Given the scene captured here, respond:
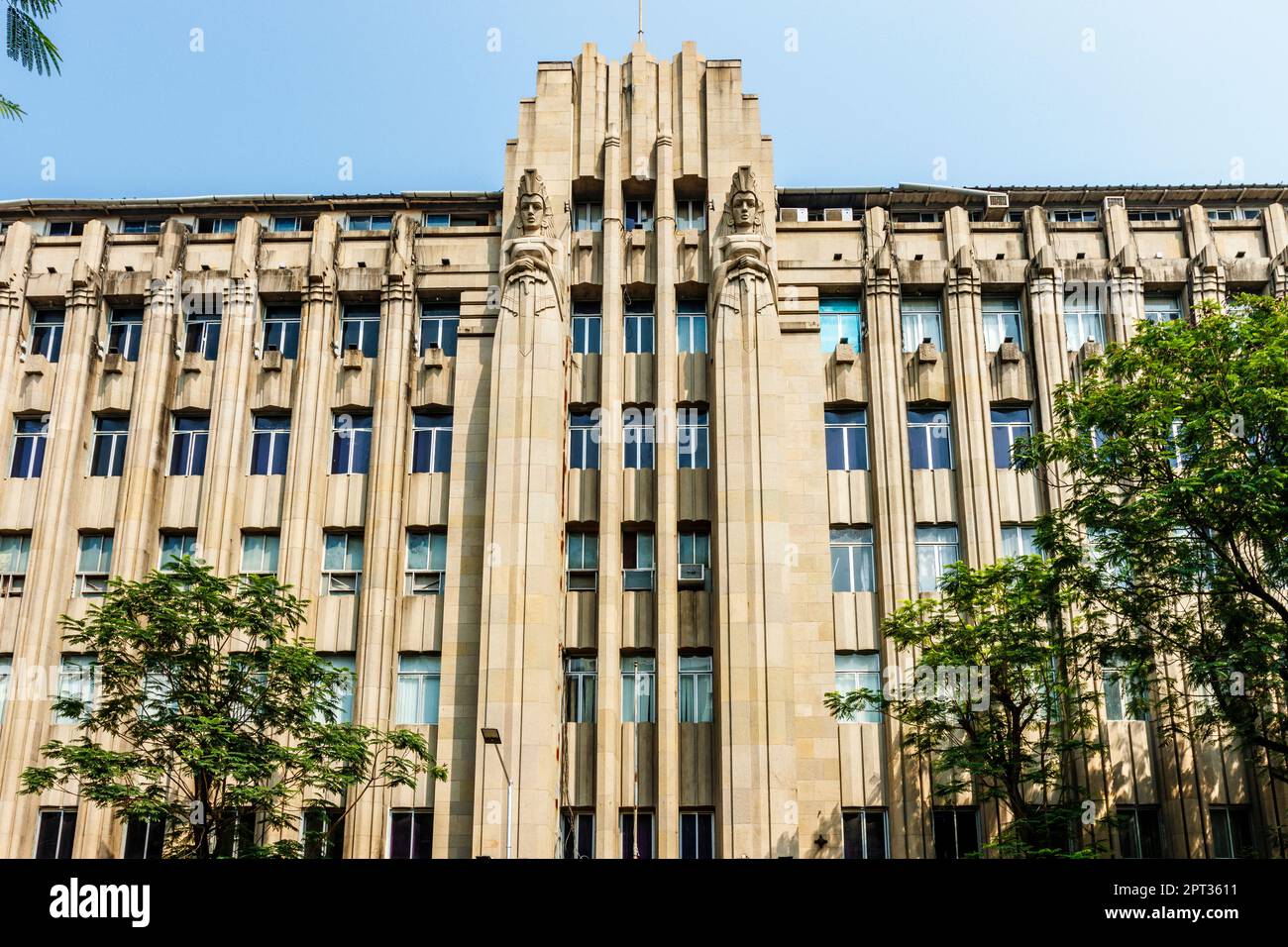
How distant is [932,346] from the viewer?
42656 millimetres

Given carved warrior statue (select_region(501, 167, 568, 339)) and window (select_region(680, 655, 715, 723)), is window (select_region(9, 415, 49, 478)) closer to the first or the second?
carved warrior statue (select_region(501, 167, 568, 339))

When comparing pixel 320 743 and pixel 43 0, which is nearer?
pixel 43 0

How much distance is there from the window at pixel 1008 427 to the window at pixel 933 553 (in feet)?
10.7

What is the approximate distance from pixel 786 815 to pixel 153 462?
78.6 feet

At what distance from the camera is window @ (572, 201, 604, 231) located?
45312 millimetres

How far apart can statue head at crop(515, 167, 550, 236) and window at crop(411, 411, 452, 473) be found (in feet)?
23.0

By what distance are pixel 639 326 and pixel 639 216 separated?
182 inches

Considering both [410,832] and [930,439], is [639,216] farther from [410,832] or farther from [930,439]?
[410,832]

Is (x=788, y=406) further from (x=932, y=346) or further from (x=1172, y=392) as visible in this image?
(x=1172, y=392)

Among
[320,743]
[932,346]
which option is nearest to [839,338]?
[932,346]

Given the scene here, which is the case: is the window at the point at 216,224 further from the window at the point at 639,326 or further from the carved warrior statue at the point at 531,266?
the window at the point at 639,326

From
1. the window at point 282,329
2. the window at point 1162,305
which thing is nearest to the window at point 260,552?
the window at point 282,329

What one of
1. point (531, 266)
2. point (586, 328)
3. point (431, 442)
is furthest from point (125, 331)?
point (586, 328)

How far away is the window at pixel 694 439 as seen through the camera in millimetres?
41312
